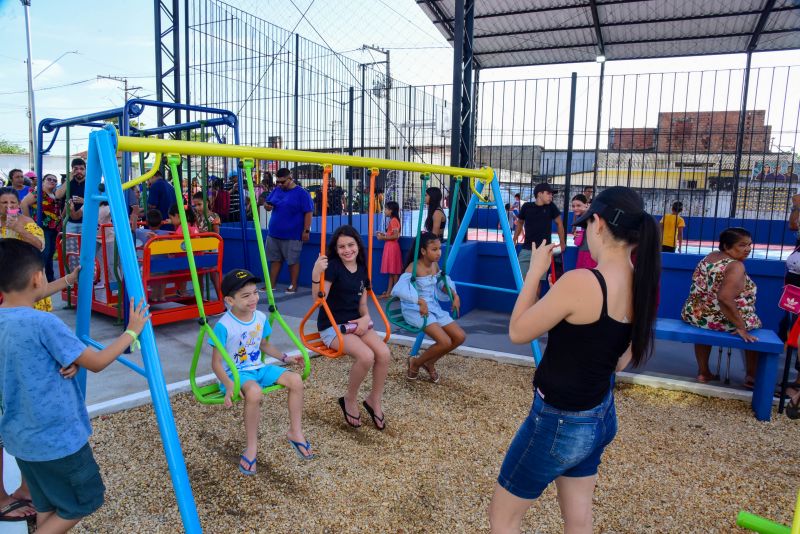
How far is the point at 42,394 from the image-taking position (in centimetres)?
193

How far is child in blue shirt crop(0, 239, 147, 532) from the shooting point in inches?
75.2

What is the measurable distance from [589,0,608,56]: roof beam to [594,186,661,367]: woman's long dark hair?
10.3 meters

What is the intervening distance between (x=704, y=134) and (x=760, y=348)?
44.7 feet

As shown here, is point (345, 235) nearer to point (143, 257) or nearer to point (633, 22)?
point (143, 257)

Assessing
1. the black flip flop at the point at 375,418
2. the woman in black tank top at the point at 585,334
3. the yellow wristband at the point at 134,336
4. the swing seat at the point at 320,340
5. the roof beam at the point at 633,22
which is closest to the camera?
the woman in black tank top at the point at 585,334

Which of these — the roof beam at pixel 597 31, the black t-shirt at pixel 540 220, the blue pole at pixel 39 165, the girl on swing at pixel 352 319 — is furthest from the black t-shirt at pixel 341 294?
the roof beam at pixel 597 31

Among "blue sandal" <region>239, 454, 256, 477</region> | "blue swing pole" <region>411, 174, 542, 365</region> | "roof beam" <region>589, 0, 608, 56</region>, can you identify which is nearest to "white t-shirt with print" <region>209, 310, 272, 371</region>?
"blue sandal" <region>239, 454, 256, 477</region>

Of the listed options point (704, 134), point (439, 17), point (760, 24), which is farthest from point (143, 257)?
point (704, 134)

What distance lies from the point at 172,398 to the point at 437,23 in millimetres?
9130

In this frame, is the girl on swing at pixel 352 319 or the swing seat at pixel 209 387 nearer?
the swing seat at pixel 209 387

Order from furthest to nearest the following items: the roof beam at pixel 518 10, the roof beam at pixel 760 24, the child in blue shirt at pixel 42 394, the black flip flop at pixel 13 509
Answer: the roof beam at pixel 518 10, the roof beam at pixel 760 24, the black flip flop at pixel 13 509, the child in blue shirt at pixel 42 394

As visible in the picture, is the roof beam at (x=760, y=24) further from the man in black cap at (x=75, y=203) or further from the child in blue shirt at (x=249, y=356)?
the man in black cap at (x=75, y=203)

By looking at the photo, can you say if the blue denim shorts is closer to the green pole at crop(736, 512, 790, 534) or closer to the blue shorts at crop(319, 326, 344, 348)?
the green pole at crop(736, 512, 790, 534)

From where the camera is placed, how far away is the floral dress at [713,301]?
4156 mm
